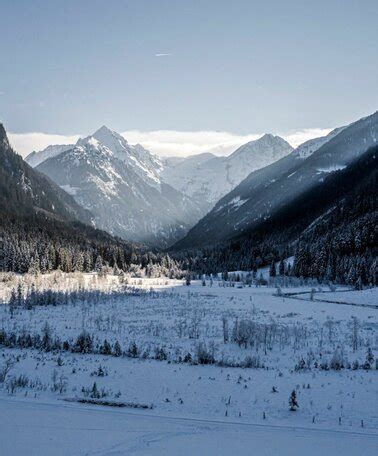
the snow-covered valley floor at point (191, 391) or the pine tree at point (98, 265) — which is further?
the pine tree at point (98, 265)

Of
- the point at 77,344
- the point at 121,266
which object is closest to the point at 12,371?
the point at 77,344

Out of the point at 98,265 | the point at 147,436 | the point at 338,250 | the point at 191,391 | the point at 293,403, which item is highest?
the point at 338,250

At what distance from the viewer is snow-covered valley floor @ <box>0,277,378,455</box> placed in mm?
13234

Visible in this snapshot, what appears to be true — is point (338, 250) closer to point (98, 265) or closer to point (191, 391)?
point (98, 265)

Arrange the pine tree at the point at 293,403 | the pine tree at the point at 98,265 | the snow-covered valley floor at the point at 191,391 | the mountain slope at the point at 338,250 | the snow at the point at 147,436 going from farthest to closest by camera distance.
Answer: the pine tree at the point at 98,265 < the mountain slope at the point at 338,250 < the pine tree at the point at 293,403 < the snow-covered valley floor at the point at 191,391 < the snow at the point at 147,436

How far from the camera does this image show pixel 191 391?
68.3 feet

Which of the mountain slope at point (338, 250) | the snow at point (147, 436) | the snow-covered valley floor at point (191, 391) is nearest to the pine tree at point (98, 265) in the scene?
the mountain slope at point (338, 250)

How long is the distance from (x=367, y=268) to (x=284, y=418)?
9862cm

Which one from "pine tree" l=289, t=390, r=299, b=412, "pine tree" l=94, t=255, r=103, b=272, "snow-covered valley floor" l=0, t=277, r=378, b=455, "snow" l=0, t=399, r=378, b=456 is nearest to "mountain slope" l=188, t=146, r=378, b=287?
"pine tree" l=94, t=255, r=103, b=272

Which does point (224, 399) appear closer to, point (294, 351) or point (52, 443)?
point (52, 443)

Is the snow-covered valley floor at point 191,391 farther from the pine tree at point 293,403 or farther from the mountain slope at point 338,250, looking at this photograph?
the mountain slope at point 338,250

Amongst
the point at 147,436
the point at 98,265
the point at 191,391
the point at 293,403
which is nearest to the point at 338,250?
the point at 98,265

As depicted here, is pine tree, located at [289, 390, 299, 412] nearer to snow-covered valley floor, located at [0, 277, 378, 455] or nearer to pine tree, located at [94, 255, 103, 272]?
snow-covered valley floor, located at [0, 277, 378, 455]

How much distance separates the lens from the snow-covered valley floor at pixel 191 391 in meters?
13.2
